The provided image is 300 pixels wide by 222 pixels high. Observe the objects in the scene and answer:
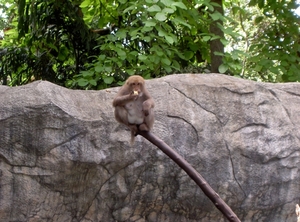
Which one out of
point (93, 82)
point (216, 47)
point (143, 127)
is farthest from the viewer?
point (216, 47)

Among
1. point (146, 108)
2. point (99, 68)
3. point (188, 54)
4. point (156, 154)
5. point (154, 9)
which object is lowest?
point (156, 154)

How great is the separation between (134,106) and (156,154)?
110cm

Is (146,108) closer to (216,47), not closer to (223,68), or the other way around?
(223,68)

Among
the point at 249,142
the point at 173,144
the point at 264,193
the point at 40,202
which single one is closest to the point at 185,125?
the point at 173,144

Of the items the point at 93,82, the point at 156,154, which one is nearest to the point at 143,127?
the point at 156,154

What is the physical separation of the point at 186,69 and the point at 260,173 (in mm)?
1973

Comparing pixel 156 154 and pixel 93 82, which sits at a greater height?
pixel 93 82

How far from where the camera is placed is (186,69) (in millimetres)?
6590

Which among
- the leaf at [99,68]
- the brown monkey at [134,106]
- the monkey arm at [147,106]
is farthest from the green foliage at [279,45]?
the monkey arm at [147,106]

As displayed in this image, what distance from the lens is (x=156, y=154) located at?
15.5 ft

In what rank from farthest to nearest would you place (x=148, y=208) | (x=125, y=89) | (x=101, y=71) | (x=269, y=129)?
1. (x=101, y=71)
2. (x=269, y=129)
3. (x=148, y=208)
4. (x=125, y=89)

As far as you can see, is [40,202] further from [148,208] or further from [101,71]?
[101,71]

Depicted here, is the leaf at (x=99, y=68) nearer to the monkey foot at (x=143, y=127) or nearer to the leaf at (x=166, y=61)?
the leaf at (x=166, y=61)

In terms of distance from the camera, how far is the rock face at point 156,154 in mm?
4441
